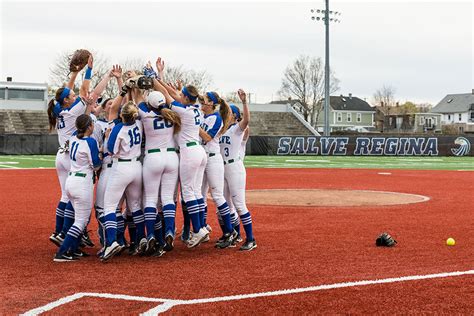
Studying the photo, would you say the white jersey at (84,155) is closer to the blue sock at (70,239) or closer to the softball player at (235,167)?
the blue sock at (70,239)

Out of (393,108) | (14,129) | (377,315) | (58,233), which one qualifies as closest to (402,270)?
(377,315)

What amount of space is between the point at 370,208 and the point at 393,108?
378 feet

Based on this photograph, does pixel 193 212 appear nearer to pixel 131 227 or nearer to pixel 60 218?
pixel 131 227

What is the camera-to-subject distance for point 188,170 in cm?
835

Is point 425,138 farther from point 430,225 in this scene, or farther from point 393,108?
point 393,108

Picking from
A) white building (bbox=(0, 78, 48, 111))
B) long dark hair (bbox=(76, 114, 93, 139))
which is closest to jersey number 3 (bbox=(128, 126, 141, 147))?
long dark hair (bbox=(76, 114, 93, 139))

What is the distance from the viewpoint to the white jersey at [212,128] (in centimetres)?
869

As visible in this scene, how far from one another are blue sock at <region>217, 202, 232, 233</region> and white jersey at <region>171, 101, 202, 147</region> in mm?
1040

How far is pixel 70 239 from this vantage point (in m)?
7.85

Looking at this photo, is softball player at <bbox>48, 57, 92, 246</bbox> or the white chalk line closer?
the white chalk line

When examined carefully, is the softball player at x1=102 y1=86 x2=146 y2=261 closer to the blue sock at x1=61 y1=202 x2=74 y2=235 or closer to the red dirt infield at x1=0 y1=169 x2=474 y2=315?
the red dirt infield at x1=0 y1=169 x2=474 y2=315

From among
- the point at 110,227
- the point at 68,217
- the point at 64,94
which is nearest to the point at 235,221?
the point at 110,227

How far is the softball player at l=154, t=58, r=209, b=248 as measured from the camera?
8.30m

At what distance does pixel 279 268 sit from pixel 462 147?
40757 mm
